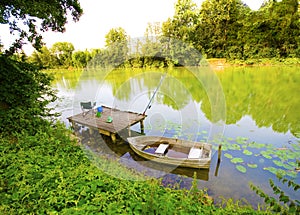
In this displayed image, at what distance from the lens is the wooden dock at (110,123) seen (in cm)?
558

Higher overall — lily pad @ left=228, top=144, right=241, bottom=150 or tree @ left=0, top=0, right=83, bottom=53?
tree @ left=0, top=0, right=83, bottom=53

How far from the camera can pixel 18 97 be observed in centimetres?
371

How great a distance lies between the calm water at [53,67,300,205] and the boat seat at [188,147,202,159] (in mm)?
446

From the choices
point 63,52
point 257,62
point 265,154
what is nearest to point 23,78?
point 265,154

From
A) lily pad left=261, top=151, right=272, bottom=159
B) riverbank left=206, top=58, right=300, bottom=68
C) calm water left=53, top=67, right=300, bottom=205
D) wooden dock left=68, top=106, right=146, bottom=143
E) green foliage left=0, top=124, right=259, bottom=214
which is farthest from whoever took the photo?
riverbank left=206, top=58, right=300, bottom=68

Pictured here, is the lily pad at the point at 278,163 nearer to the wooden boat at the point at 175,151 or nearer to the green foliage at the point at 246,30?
the wooden boat at the point at 175,151

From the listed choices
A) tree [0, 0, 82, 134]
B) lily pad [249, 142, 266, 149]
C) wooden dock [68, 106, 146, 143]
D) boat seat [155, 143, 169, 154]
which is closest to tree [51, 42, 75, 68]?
wooden dock [68, 106, 146, 143]

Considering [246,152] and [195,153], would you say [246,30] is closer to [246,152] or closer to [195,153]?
[246,152]

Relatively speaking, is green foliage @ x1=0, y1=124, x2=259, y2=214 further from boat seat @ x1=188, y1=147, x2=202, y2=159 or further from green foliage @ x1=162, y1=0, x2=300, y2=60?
green foliage @ x1=162, y1=0, x2=300, y2=60

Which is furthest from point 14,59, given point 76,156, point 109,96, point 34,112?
point 109,96

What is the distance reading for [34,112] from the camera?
3.79 meters

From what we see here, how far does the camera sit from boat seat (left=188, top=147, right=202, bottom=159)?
413cm

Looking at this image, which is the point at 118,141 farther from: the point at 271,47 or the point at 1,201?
the point at 271,47

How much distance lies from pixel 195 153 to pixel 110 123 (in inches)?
130
